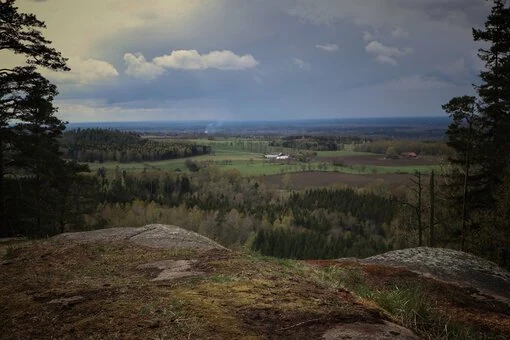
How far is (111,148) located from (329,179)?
80962 millimetres

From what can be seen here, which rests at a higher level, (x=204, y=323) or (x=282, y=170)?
(x=204, y=323)

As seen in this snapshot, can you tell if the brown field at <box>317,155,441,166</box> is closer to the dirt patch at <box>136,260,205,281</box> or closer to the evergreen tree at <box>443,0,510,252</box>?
the evergreen tree at <box>443,0,510,252</box>

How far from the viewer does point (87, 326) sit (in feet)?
18.2

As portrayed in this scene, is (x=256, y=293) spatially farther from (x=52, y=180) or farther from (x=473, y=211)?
(x=52, y=180)

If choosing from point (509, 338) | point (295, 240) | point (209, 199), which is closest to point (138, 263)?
point (509, 338)

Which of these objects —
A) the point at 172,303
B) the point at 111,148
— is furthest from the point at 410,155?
the point at 172,303

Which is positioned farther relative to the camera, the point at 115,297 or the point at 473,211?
the point at 473,211

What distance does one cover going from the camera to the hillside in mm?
5457

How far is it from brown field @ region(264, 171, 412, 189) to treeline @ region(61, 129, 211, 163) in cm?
4782

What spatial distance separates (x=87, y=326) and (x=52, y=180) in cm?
2713

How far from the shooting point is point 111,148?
481 ft

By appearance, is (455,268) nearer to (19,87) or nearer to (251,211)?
(19,87)

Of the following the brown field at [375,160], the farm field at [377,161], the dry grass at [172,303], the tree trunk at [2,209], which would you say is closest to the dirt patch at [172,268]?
the dry grass at [172,303]

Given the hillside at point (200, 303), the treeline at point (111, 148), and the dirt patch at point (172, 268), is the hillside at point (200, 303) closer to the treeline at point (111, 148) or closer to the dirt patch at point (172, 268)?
the dirt patch at point (172, 268)
